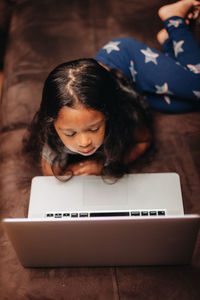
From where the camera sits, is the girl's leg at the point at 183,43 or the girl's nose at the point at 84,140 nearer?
the girl's nose at the point at 84,140

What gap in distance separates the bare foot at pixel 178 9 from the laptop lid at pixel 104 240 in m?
0.99

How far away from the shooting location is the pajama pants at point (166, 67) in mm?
1364

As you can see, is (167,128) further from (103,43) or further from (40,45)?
(40,45)

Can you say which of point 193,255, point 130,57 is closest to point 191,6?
point 130,57

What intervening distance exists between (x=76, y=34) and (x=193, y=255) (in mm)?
1065

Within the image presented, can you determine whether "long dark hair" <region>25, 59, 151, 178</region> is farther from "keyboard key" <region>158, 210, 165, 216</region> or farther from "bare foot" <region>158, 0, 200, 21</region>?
"bare foot" <region>158, 0, 200, 21</region>

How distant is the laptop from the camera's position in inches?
32.5

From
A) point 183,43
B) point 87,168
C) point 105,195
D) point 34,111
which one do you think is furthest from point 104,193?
point 183,43

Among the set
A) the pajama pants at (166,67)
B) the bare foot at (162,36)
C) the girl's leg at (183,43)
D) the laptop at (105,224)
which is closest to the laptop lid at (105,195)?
the laptop at (105,224)

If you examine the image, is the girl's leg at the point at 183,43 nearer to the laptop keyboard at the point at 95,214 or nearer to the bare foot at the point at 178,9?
the bare foot at the point at 178,9

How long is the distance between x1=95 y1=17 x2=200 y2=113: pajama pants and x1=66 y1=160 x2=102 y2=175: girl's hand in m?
0.37

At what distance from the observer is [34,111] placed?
56.5 inches

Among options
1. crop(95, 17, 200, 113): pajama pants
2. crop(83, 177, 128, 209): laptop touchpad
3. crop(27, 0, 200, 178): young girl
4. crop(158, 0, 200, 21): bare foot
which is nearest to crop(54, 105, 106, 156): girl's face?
crop(27, 0, 200, 178): young girl

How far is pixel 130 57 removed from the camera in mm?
1432
